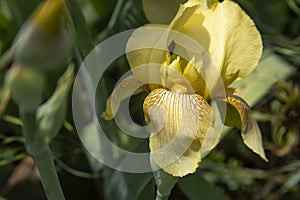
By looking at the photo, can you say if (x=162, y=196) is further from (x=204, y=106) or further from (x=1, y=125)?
(x=1, y=125)

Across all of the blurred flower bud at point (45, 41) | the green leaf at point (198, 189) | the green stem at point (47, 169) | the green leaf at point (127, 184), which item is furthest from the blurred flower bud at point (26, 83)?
the green leaf at point (198, 189)

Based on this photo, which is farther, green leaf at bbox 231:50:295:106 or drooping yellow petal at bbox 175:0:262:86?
green leaf at bbox 231:50:295:106

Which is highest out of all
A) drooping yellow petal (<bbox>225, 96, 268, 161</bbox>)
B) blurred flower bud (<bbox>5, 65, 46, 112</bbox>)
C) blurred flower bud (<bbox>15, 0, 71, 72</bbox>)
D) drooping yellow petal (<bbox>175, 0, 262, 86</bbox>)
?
blurred flower bud (<bbox>15, 0, 71, 72</bbox>)

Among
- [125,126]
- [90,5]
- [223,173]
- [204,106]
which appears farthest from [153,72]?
[90,5]

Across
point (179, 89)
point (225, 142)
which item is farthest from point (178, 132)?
point (225, 142)

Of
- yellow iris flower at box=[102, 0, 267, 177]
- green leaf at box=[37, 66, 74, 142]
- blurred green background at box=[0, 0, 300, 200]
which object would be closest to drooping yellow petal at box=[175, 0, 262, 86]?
yellow iris flower at box=[102, 0, 267, 177]

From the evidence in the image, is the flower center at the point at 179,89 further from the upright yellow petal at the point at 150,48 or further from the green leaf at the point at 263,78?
the green leaf at the point at 263,78

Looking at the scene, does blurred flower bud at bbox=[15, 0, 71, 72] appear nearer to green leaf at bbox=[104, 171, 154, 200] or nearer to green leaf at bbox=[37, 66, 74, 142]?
green leaf at bbox=[37, 66, 74, 142]
